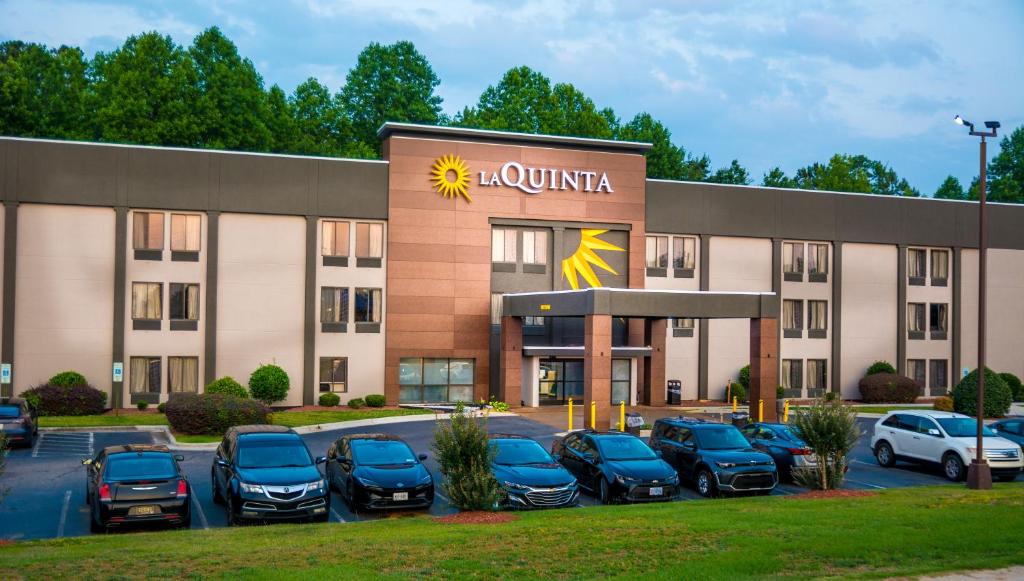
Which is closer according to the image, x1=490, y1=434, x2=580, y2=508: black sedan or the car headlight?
the car headlight

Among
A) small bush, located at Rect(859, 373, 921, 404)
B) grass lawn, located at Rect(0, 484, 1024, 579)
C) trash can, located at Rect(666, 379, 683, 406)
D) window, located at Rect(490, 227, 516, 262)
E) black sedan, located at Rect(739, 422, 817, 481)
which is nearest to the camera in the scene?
grass lawn, located at Rect(0, 484, 1024, 579)

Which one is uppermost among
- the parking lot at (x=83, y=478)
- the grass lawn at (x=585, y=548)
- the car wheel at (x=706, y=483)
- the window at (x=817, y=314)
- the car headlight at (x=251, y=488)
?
the window at (x=817, y=314)

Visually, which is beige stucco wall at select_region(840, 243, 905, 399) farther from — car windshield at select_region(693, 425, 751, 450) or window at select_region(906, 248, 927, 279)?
car windshield at select_region(693, 425, 751, 450)

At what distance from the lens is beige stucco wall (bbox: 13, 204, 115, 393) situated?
42.0 metres

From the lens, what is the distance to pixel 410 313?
155 ft

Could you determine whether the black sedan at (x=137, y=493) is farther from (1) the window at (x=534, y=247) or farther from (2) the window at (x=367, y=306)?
(1) the window at (x=534, y=247)

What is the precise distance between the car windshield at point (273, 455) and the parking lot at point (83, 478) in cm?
132

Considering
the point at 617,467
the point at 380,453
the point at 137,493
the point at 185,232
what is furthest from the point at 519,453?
the point at 185,232

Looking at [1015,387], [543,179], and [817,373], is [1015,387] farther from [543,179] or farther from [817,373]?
[543,179]

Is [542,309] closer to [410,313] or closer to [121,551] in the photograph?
[410,313]

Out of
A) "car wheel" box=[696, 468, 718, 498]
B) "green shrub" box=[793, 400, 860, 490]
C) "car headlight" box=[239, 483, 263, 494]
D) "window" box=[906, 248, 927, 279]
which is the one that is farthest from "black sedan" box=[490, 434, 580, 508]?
"window" box=[906, 248, 927, 279]

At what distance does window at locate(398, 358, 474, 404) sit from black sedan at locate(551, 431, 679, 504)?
22.6 meters

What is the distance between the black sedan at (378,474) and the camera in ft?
67.7

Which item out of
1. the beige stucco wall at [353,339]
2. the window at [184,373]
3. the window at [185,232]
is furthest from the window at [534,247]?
the window at [184,373]
